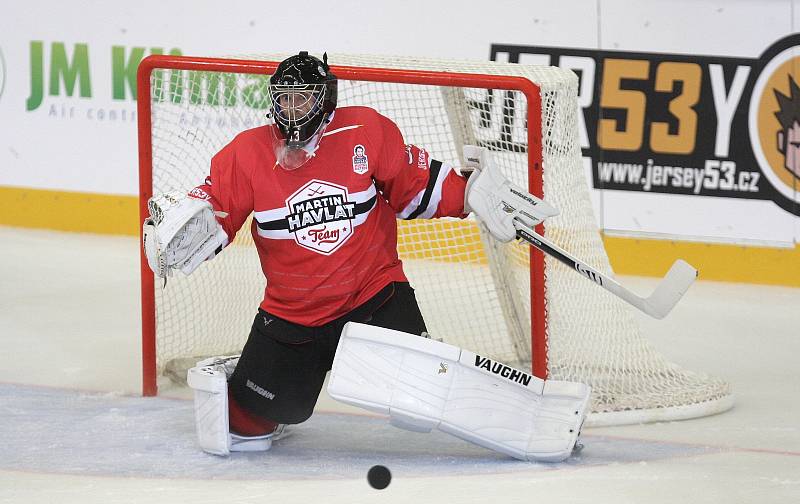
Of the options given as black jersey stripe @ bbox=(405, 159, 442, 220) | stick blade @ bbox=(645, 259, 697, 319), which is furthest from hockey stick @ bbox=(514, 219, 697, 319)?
black jersey stripe @ bbox=(405, 159, 442, 220)

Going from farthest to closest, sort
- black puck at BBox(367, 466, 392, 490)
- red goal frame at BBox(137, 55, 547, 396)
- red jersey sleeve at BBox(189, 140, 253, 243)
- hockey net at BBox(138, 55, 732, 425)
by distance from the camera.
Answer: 1. hockey net at BBox(138, 55, 732, 425)
2. red goal frame at BBox(137, 55, 547, 396)
3. red jersey sleeve at BBox(189, 140, 253, 243)
4. black puck at BBox(367, 466, 392, 490)

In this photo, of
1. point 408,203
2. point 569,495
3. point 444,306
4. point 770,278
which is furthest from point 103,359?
point 770,278

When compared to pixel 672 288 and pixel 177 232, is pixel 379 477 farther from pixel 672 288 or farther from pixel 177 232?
pixel 672 288

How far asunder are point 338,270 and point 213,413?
0.49 meters

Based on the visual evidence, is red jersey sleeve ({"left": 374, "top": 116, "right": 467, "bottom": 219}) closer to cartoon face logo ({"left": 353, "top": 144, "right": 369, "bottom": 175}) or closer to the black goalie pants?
cartoon face logo ({"left": 353, "top": 144, "right": 369, "bottom": 175})

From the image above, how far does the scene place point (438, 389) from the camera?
10.2ft

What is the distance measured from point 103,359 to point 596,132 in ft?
8.18

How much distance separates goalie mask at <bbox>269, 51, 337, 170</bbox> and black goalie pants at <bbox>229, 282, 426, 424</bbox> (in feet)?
1.38

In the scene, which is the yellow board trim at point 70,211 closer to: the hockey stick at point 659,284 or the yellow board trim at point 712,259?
the yellow board trim at point 712,259

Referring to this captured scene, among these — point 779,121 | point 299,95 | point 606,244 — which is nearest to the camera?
point 299,95

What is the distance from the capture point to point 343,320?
131 inches

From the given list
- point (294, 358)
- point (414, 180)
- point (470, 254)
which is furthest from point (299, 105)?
point (470, 254)

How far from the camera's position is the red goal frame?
3512 millimetres

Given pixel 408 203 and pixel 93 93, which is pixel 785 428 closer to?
pixel 408 203
